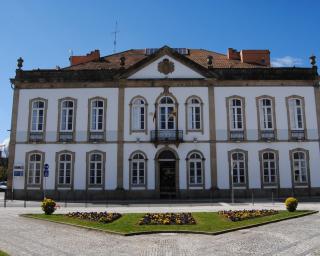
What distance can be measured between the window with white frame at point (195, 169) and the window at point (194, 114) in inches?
85.0

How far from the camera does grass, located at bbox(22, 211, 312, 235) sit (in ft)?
39.8

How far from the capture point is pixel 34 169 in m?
26.8

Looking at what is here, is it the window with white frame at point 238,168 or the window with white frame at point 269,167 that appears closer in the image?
the window with white frame at point 238,168

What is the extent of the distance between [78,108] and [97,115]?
1.55 m

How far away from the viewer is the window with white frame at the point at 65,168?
1045 inches

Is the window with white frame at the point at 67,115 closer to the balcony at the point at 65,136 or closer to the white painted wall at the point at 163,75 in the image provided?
the balcony at the point at 65,136

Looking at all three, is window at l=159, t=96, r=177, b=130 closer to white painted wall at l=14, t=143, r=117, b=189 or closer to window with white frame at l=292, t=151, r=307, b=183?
white painted wall at l=14, t=143, r=117, b=189

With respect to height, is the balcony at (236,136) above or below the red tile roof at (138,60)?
below

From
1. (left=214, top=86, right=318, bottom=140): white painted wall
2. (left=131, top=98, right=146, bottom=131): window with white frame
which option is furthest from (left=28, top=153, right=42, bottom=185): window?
(left=214, top=86, right=318, bottom=140): white painted wall

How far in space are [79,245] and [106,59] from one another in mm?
23763

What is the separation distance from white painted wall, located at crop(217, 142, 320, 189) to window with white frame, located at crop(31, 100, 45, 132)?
1344 cm

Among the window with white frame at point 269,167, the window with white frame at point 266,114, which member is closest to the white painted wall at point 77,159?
the window with white frame at point 269,167

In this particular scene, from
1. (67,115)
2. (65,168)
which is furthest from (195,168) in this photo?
(67,115)

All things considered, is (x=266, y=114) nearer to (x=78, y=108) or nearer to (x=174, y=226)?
(x=78, y=108)
